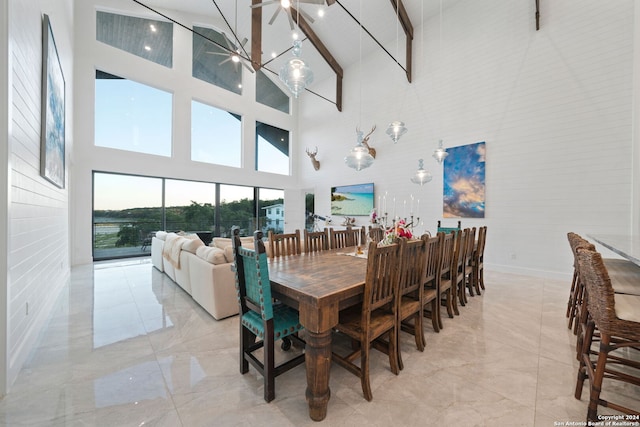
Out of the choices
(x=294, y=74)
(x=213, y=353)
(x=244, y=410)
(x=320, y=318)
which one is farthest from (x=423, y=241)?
(x=294, y=74)

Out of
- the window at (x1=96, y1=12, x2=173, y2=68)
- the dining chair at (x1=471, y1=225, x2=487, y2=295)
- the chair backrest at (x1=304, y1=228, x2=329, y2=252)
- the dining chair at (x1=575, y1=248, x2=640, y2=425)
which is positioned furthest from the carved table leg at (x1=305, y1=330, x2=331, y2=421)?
the window at (x1=96, y1=12, x2=173, y2=68)

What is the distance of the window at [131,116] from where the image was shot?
228 inches

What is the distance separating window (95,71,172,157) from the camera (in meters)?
5.80

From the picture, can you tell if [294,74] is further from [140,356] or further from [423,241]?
[140,356]

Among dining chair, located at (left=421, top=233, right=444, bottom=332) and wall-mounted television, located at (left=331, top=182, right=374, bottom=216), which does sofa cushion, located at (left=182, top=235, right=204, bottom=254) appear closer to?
dining chair, located at (left=421, top=233, right=444, bottom=332)

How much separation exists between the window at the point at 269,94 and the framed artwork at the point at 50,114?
18.9 ft

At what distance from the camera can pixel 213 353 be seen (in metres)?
2.14

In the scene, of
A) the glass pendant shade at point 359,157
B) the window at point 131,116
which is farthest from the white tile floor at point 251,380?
the window at point 131,116

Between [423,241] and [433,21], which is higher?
[433,21]

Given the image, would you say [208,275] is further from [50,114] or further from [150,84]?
[150,84]

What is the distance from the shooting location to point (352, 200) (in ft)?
24.7

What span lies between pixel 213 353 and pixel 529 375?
8.16 feet

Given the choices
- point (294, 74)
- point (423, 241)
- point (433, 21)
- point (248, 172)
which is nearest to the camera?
point (423, 241)

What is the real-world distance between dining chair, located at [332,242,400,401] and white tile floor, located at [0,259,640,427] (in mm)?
175
